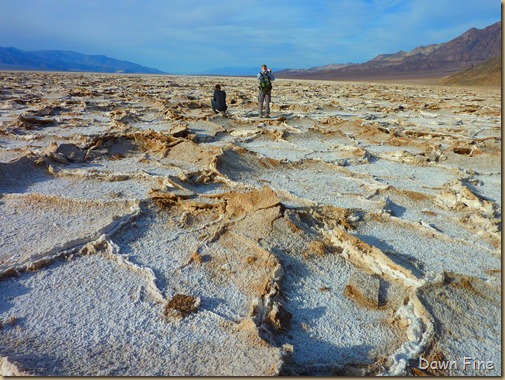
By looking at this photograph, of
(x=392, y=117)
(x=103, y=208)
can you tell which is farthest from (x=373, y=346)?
(x=392, y=117)

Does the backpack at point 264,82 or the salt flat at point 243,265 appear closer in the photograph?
the salt flat at point 243,265

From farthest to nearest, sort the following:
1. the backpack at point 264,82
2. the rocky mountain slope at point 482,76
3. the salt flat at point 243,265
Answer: the rocky mountain slope at point 482,76 → the backpack at point 264,82 → the salt flat at point 243,265

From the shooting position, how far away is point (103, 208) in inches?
137

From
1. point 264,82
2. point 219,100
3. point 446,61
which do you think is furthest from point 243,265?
point 446,61

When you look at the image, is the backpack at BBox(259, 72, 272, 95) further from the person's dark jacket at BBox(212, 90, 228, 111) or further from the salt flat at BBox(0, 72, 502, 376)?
the salt flat at BBox(0, 72, 502, 376)

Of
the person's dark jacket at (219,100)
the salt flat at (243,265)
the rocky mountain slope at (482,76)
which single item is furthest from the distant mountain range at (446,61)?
the salt flat at (243,265)

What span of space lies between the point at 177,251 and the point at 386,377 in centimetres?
157

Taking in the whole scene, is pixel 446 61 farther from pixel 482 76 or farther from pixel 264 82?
pixel 264 82

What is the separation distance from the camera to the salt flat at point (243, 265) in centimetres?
189

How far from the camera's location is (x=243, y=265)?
2.65 meters

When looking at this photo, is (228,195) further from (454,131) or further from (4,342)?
(454,131)

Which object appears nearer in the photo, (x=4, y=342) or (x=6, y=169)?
(x=4, y=342)

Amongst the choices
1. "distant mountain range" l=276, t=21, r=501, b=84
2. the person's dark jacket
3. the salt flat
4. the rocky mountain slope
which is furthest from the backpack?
"distant mountain range" l=276, t=21, r=501, b=84

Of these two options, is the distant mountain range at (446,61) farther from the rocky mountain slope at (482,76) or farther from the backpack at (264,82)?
the backpack at (264,82)
